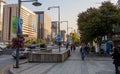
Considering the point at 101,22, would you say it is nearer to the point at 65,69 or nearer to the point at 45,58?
the point at 45,58

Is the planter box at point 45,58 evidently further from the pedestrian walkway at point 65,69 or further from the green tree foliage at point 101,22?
the green tree foliage at point 101,22

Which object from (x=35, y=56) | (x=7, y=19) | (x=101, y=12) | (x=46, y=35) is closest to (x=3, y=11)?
(x=7, y=19)

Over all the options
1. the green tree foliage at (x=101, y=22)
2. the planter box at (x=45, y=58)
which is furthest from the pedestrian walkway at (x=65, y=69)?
the green tree foliage at (x=101, y=22)

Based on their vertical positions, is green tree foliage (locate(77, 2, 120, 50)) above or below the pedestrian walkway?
above

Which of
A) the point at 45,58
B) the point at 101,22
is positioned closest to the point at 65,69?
the point at 45,58

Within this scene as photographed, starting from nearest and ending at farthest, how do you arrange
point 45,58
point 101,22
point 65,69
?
point 65,69 → point 45,58 → point 101,22

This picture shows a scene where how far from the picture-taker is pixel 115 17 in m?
36.2

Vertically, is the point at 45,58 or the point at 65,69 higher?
the point at 45,58

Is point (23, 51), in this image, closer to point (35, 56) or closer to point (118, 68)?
point (35, 56)

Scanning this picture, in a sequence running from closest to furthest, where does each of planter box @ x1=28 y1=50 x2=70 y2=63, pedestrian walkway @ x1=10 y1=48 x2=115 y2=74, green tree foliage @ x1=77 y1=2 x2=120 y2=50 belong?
1. pedestrian walkway @ x1=10 y1=48 x2=115 y2=74
2. planter box @ x1=28 y1=50 x2=70 y2=63
3. green tree foliage @ x1=77 y1=2 x2=120 y2=50

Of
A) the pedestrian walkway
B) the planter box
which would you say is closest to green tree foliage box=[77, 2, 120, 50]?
the planter box

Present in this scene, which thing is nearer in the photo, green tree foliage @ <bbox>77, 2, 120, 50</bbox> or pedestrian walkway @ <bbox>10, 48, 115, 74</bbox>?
pedestrian walkway @ <bbox>10, 48, 115, 74</bbox>

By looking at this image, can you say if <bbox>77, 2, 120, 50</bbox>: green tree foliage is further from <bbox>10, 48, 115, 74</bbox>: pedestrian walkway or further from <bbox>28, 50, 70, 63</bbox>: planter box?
<bbox>10, 48, 115, 74</bbox>: pedestrian walkway

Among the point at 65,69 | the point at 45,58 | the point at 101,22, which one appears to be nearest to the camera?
the point at 65,69
